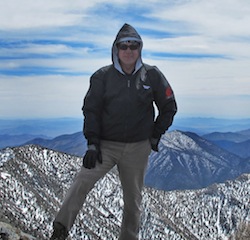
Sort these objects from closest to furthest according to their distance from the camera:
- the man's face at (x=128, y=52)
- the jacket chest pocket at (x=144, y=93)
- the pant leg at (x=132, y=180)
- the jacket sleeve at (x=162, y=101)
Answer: the jacket chest pocket at (x=144, y=93) → the man's face at (x=128, y=52) → the jacket sleeve at (x=162, y=101) → the pant leg at (x=132, y=180)

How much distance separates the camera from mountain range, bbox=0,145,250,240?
7650cm

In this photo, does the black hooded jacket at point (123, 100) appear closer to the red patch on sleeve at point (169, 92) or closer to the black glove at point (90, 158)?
the red patch on sleeve at point (169, 92)

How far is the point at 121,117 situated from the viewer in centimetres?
1041

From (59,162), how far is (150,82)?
9514 centimetres

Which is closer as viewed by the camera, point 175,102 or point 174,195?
point 175,102

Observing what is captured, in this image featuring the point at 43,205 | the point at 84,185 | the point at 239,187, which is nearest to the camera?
the point at 84,185

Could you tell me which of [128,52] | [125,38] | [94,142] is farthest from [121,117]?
[125,38]

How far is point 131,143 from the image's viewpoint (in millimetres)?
10797

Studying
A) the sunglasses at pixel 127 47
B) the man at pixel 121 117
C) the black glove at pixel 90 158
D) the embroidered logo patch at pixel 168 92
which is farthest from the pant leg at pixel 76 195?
the sunglasses at pixel 127 47

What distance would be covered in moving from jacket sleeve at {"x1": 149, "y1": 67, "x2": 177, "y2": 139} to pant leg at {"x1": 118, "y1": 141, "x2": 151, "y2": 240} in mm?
523

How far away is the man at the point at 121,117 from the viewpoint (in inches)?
406

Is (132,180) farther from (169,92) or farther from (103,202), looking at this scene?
(103,202)

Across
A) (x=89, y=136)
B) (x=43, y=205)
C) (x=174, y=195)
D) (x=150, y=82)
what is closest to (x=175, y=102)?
(x=150, y=82)

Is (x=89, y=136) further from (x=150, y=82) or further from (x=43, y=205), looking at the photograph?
(x=43, y=205)
